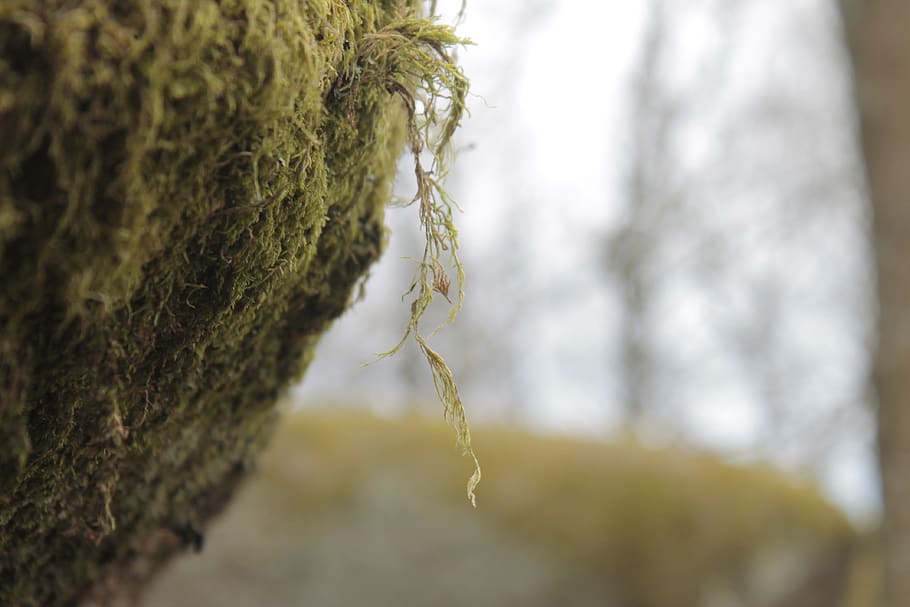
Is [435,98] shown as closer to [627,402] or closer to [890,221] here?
[890,221]

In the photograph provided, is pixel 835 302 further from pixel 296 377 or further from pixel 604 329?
pixel 296 377

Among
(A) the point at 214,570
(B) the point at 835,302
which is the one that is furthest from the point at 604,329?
(A) the point at 214,570

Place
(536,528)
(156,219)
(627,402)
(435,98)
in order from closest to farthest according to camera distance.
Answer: (156,219) < (435,98) < (536,528) < (627,402)

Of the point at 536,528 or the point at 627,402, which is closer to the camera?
the point at 536,528

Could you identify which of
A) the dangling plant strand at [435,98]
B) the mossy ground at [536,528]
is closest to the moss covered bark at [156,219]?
the dangling plant strand at [435,98]

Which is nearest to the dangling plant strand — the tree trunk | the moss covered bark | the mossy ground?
the moss covered bark

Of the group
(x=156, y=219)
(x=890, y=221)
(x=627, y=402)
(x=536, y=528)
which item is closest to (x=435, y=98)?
(x=156, y=219)

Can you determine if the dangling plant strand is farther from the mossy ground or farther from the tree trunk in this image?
the mossy ground
